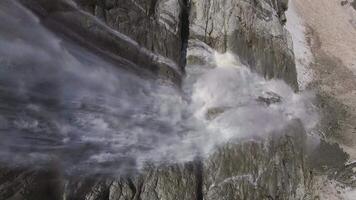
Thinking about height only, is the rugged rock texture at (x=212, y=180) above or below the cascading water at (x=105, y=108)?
below

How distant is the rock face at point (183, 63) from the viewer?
7453 millimetres

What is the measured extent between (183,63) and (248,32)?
2.28 m

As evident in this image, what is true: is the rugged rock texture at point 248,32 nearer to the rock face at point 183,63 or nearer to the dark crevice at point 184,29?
the rock face at point 183,63

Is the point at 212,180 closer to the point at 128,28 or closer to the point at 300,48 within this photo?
the point at 128,28

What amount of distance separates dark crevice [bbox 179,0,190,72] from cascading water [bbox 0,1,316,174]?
1.08ft

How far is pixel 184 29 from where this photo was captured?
1084 centimetres

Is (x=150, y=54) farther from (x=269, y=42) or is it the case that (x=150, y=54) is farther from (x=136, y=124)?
(x=269, y=42)

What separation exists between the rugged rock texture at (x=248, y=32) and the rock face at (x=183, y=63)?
0.09 feet

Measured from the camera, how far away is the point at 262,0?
39.7ft

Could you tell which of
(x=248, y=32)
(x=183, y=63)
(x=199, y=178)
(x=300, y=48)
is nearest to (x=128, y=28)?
(x=183, y=63)

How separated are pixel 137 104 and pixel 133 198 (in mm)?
2296

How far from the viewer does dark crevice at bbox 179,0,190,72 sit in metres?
10.5

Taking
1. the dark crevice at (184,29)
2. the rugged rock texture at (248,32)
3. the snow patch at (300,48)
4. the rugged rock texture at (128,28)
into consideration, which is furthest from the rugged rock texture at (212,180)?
the snow patch at (300,48)

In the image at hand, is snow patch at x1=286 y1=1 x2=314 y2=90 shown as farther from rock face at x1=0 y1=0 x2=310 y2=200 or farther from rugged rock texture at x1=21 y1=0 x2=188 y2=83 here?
rugged rock texture at x1=21 y1=0 x2=188 y2=83
